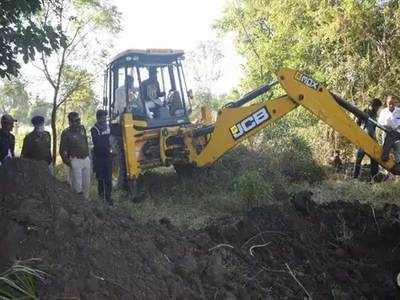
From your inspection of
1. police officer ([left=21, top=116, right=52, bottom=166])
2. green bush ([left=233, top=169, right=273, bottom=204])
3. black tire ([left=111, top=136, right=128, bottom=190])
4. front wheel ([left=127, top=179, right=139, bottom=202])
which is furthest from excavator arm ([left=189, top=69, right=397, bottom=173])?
police officer ([left=21, top=116, right=52, bottom=166])

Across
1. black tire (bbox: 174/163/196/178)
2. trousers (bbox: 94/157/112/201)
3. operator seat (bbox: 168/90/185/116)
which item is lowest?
trousers (bbox: 94/157/112/201)

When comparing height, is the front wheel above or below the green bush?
above

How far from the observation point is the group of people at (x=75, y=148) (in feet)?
24.8

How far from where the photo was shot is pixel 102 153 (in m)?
8.64

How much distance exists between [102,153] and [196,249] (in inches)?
154

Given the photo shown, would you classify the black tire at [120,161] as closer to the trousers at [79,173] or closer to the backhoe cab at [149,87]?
the backhoe cab at [149,87]

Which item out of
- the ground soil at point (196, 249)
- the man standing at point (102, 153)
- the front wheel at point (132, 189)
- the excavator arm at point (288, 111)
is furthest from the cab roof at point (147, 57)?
the ground soil at point (196, 249)

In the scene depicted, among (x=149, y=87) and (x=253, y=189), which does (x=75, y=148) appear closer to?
(x=149, y=87)

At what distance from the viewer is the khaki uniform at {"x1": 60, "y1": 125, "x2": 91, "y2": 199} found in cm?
808

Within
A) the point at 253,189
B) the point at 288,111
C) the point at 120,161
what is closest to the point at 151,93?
the point at 120,161

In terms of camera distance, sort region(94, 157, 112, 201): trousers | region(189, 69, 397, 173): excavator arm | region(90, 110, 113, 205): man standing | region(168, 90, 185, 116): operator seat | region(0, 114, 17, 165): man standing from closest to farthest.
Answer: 1. region(0, 114, 17, 165): man standing
2. region(189, 69, 397, 173): excavator arm
3. region(90, 110, 113, 205): man standing
4. region(94, 157, 112, 201): trousers
5. region(168, 90, 185, 116): operator seat

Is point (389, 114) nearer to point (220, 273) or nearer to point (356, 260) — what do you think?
point (356, 260)

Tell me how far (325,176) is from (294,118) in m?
4.96

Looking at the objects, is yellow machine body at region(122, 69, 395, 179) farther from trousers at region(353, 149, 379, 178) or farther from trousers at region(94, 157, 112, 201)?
trousers at region(353, 149, 379, 178)
